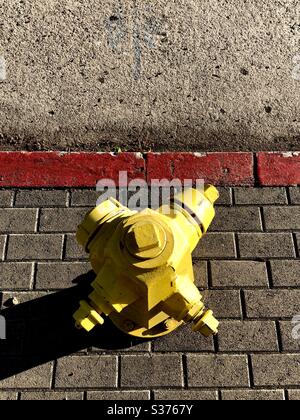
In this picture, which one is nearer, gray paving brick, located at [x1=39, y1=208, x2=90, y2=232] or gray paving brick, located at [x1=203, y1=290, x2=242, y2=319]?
gray paving brick, located at [x1=203, y1=290, x2=242, y2=319]

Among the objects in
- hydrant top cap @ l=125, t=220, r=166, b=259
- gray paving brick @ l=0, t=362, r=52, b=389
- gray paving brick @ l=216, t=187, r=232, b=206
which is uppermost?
gray paving brick @ l=216, t=187, r=232, b=206

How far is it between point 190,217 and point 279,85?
5.48ft

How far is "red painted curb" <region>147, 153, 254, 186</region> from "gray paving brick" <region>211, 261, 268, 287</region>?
21.3 inches

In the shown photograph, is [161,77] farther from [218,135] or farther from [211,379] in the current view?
[211,379]

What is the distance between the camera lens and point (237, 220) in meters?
3.01

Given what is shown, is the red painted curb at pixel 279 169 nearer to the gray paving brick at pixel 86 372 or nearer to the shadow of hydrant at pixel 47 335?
the shadow of hydrant at pixel 47 335

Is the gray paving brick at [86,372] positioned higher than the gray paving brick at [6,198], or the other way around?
the gray paving brick at [6,198]

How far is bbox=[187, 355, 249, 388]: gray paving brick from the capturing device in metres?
2.63

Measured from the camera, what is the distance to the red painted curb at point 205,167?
313 centimetres

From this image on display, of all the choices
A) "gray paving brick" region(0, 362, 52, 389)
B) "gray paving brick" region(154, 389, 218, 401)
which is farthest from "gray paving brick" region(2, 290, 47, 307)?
"gray paving brick" region(154, 389, 218, 401)

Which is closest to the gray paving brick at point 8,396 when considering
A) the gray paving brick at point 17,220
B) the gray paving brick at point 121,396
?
A: the gray paving brick at point 121,396

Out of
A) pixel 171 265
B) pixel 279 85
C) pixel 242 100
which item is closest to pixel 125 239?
pixel 171 265

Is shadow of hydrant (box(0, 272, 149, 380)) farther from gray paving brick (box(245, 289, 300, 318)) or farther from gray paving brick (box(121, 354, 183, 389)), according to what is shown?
gray paving brick (box(245, 289, 300, 318))

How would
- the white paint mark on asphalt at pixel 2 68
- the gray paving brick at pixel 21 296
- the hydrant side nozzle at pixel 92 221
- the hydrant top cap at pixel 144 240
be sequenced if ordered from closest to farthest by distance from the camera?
the hydrant top cap at pixel 144 240 < the hydrant side nozzle at pixel 92 221 < the gray paving brick at pixel 21 296 < the white paint mark on asphalt at pixel 2 68
